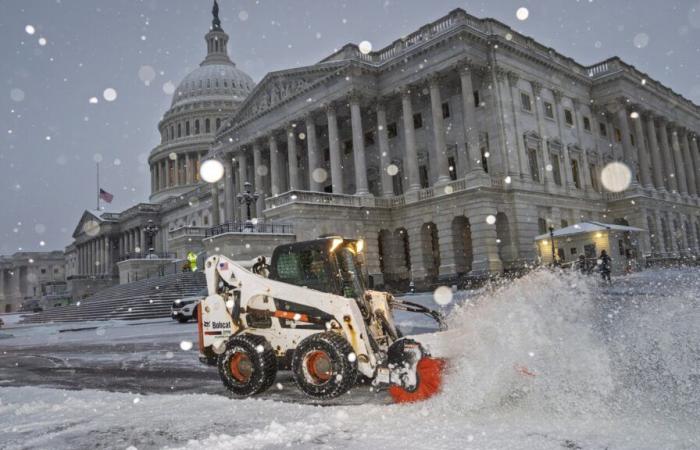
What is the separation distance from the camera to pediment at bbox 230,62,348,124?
126 ft

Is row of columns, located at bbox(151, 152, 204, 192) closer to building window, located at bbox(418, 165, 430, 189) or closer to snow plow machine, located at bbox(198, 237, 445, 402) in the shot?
building window, located at bbox(418, 165, 430, 189)

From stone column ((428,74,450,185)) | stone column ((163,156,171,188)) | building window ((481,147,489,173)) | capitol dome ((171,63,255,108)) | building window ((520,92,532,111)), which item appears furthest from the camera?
capitol dome ((171,63,255,108))

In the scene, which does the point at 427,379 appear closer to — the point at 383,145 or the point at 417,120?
the point at 383,145

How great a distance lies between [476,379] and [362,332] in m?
1.52

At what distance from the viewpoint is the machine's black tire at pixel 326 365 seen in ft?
20.5

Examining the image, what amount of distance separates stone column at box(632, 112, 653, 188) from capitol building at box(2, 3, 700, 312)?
0.56 ft

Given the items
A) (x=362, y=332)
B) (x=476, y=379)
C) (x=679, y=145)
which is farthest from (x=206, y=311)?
(x=679, y=145)

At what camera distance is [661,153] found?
4869 centimetres

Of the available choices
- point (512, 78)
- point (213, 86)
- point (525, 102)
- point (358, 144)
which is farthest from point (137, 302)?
point (213, 86)

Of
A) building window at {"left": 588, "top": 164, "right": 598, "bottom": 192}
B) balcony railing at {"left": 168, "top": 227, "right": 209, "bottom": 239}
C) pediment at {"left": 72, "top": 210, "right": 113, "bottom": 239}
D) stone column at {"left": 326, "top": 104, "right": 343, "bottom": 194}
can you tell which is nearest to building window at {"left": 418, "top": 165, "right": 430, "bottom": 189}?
stone column at {"left": 326, "top": 104, "right": 343, "bottom": 194}

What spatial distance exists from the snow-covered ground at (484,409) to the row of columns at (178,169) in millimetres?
93981

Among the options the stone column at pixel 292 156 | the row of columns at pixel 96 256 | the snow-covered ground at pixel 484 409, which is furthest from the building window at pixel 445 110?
the row of columns at pixel 96 256

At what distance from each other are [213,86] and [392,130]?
7208 centimetres

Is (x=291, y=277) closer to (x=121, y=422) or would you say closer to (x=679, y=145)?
(x=121, y=422)
